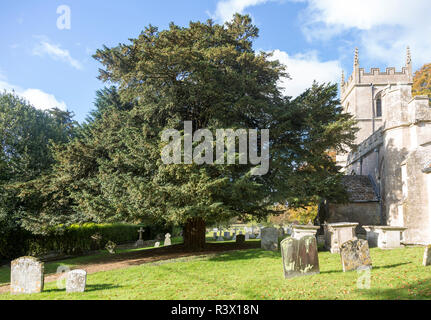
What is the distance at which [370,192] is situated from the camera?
1859 cm

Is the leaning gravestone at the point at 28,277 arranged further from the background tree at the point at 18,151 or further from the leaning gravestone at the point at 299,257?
the background tree at the point at 18,151

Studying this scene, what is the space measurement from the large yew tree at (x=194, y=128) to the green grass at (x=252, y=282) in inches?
84.4

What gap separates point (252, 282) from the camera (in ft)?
25.7

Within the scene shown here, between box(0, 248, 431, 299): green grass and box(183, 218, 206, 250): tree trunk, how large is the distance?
346 centimetres

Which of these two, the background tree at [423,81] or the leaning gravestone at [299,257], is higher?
the background tree at [423,81]

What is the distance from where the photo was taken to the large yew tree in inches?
463

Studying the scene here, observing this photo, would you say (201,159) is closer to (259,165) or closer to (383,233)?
(259,165)

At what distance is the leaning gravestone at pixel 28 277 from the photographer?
7.93 m

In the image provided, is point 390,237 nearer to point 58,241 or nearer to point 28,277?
point 28,277

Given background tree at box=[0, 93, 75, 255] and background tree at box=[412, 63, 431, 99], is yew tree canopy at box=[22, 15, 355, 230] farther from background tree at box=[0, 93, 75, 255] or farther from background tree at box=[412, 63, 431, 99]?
background tree at box=[412, 63, 431, 99]

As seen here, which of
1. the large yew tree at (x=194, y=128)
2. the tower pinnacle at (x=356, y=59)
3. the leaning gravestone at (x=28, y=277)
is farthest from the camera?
the tower pinnacle at (x=356, y=59)

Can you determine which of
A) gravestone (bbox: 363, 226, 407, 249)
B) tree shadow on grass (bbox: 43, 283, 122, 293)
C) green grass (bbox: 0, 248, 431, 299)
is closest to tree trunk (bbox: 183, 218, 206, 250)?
green grass (bbox: 0, 248, 431, 299)

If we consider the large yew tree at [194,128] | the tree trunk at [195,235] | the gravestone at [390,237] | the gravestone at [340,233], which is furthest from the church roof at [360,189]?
the tree trunk at [195,235]

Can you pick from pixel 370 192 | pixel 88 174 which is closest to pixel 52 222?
pixel 88 174
